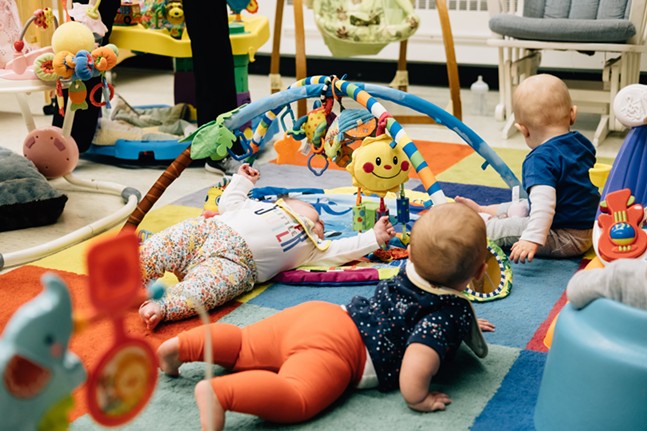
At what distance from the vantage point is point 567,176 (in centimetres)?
181

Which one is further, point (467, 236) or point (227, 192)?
point (227, 192)

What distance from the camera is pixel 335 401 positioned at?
1.23 metres

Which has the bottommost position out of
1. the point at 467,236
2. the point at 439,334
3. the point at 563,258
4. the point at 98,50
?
the point at 563,258

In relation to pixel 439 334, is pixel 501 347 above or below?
below

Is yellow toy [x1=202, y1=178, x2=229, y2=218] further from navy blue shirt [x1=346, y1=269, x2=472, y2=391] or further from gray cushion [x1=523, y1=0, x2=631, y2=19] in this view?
gray cushion [x1=523, y1=0, x2=631, y2=19]

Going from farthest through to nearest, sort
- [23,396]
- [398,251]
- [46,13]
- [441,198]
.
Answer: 1. [46,13]
2. [398,251]
3. [441,198]
4. [23,396]

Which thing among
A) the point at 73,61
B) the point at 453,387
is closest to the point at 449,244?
the point at 453,387

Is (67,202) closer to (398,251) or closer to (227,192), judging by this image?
(227,192)

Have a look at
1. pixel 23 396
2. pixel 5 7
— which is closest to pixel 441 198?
pixel 23 396

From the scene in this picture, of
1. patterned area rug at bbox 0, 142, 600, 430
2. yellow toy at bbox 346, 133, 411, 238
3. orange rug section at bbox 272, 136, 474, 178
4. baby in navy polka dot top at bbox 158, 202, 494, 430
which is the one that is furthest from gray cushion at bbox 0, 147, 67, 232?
baby in navy polka dot top at bbox 158, 202, 494, 430

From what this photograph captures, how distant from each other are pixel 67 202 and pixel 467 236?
151 cm

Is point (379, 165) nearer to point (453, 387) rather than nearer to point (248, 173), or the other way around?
point (248, 173)

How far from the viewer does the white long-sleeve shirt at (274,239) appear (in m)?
1.64

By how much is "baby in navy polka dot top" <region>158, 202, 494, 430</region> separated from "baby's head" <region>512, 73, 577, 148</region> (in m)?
0.73
